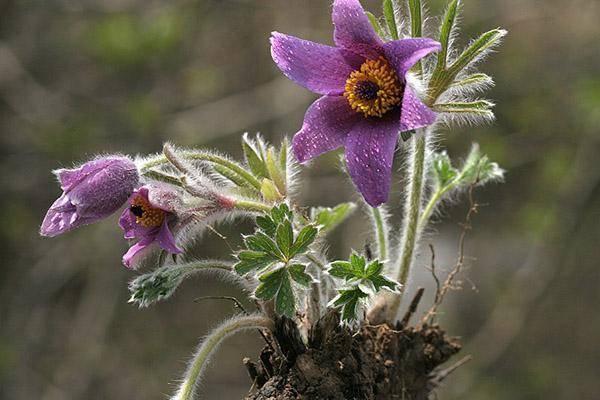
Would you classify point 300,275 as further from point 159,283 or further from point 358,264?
point 159,283

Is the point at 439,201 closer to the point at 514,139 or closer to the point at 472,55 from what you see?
the point at 472,55

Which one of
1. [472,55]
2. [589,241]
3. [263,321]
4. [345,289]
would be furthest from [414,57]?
[589,241]

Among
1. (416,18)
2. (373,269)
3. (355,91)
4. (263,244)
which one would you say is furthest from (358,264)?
(416,18)

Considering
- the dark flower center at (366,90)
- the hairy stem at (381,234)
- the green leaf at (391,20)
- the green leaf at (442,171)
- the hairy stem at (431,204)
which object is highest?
the green leaf at (391,20)

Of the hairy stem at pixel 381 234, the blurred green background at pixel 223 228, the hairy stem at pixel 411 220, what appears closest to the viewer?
the hairy stem at pixel 411 220

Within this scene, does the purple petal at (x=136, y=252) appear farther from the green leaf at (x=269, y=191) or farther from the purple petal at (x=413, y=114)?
the purple petal at (x=413, y=114)

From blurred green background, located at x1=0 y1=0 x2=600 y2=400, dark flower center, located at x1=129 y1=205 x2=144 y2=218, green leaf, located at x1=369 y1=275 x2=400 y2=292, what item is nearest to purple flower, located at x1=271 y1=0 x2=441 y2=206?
green leaf, located at x1=369 y1=275 x2=400 y2=292

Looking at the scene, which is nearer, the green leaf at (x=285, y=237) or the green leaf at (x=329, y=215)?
the green leaf at (x=285, y=237)

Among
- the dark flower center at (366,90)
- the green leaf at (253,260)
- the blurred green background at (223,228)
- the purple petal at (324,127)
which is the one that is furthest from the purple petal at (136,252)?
the blurred green background at (223,228)
